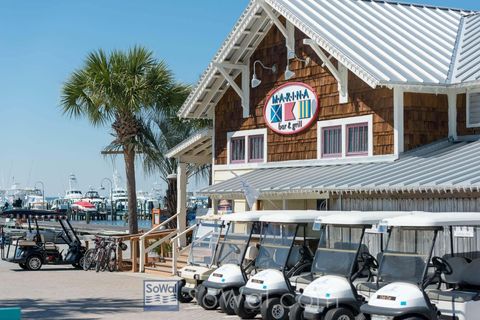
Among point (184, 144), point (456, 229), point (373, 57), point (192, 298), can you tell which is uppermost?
point (373, 57)

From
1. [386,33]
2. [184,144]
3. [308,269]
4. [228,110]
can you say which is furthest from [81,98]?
[308,269]

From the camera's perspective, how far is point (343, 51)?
1902 centimetres

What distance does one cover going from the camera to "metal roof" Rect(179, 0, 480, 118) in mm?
18750

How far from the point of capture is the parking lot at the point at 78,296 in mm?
15852

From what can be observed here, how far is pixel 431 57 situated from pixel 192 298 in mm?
7626

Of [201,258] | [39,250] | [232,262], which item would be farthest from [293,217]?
[39,250]

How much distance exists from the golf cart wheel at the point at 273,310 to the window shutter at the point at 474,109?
685cm

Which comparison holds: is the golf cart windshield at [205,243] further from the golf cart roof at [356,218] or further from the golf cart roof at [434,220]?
the golf cart roof at [434,220]

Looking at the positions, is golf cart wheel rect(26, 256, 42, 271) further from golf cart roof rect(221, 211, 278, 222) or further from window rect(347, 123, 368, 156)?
window rect(347, 123, 368, 156)

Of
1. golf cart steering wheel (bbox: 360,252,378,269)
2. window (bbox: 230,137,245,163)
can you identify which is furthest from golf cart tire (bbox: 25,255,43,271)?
golf cart steering wheel (bbox: 360,252,378,269)

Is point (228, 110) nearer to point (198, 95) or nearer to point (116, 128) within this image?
point (198, 95)

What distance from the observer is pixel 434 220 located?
1245cm

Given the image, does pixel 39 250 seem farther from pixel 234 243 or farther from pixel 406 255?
pixel 406 255

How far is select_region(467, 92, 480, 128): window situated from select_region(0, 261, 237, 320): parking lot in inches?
276
